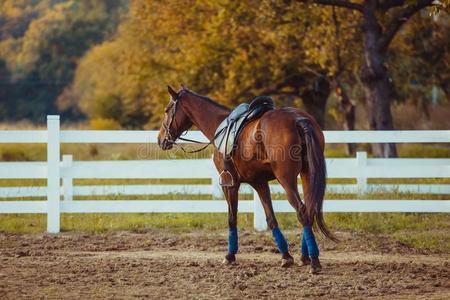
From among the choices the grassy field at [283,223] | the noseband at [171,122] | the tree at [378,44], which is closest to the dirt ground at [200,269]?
the grassy field at [283,223]

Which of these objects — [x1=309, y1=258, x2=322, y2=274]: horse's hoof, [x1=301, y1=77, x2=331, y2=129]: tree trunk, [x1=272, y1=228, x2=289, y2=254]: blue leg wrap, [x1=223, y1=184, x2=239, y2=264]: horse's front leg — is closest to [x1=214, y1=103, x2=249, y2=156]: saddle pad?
[x1=223, y1=184, x2=239, y2=264]: horse's front leg

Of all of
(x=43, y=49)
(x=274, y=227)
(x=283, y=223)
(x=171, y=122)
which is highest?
(x=43, y=49)

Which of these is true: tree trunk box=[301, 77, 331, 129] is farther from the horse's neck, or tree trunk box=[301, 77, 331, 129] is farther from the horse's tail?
the horse's tail

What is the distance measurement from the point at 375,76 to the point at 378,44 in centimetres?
87

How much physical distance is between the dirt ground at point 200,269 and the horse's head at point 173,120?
1424 mm

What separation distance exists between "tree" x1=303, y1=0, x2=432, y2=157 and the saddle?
36.0 ft

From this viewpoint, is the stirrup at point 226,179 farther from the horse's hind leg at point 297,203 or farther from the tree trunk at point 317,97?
the tree trunk at point 317,97

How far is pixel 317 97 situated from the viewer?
29.4 metres

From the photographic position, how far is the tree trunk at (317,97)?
29.3m

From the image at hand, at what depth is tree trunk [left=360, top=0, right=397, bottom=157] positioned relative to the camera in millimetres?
19781

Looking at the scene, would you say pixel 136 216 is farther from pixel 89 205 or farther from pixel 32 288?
pixel 32 288

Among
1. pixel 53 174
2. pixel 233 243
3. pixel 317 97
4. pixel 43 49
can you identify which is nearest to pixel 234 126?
pixel 233 243

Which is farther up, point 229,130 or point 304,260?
point 229,130

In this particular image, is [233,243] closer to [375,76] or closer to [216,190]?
[216,190]
